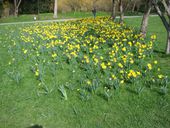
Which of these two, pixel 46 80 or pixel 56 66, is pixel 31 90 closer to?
pixel 46 80

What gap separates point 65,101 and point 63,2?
128 feet

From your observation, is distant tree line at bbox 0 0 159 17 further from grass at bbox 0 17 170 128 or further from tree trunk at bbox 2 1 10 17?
grass at bbox 0 17 170 128

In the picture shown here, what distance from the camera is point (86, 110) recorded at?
4.68 m

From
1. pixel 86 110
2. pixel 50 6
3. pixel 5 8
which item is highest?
pixel 50 6

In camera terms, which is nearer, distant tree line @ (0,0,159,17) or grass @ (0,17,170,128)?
grass @ (0,17,170,128)

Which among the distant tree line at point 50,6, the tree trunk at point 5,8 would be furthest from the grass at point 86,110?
the tree trunk at point 5,8

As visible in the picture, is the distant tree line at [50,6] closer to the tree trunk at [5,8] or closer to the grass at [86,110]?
the tree trunk at [5,8]

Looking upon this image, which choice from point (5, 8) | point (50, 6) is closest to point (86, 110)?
point (5, 8)

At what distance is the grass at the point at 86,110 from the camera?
4.34 m

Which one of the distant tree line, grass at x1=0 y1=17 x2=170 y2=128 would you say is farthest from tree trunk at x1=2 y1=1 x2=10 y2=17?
grass at x1=0 y1=17 x2=170 y2=128

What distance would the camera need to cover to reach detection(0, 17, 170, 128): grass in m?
4.34

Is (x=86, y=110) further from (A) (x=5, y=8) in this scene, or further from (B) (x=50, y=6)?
(B) (x=50, y=6)

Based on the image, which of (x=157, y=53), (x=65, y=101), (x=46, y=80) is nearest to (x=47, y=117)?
(x=65, y=101)

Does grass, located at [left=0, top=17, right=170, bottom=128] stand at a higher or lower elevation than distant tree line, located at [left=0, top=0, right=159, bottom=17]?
lower
